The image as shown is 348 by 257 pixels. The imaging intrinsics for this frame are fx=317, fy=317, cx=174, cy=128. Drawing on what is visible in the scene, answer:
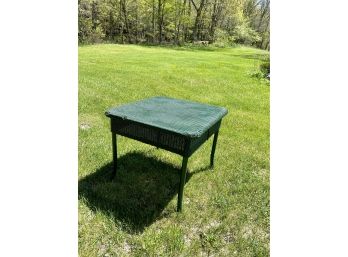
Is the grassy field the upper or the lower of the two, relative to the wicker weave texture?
lower

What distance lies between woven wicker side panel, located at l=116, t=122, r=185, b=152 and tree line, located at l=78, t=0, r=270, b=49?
2514 centimetres

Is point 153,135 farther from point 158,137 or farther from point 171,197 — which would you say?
point 171,197

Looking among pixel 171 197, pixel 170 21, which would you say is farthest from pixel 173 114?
pixel 170 21

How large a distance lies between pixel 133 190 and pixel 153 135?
36.8 inches

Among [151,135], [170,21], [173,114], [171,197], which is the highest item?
[170,21]

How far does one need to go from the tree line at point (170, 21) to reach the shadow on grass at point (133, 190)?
24.5 metres

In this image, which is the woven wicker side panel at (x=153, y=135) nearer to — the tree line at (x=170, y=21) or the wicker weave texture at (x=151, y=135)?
the wicker weave texture at (x=151, y=135)

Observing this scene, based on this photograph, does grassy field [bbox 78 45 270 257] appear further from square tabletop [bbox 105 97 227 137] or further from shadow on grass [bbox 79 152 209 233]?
square tabletop [bbox 105 97 227 137]

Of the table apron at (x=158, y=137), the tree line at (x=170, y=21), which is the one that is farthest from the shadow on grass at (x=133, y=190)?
the tree line at (x=170, y=21)

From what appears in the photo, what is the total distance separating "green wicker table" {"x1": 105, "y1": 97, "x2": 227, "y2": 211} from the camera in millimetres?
3213

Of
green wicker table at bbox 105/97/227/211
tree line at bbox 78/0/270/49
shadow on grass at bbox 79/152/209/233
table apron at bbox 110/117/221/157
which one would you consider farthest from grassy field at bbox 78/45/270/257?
tree line at bbox 78/0/270/49

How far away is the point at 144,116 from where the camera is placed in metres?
3.57

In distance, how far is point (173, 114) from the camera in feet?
12.3

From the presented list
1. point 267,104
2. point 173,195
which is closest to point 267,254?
point 173,195
